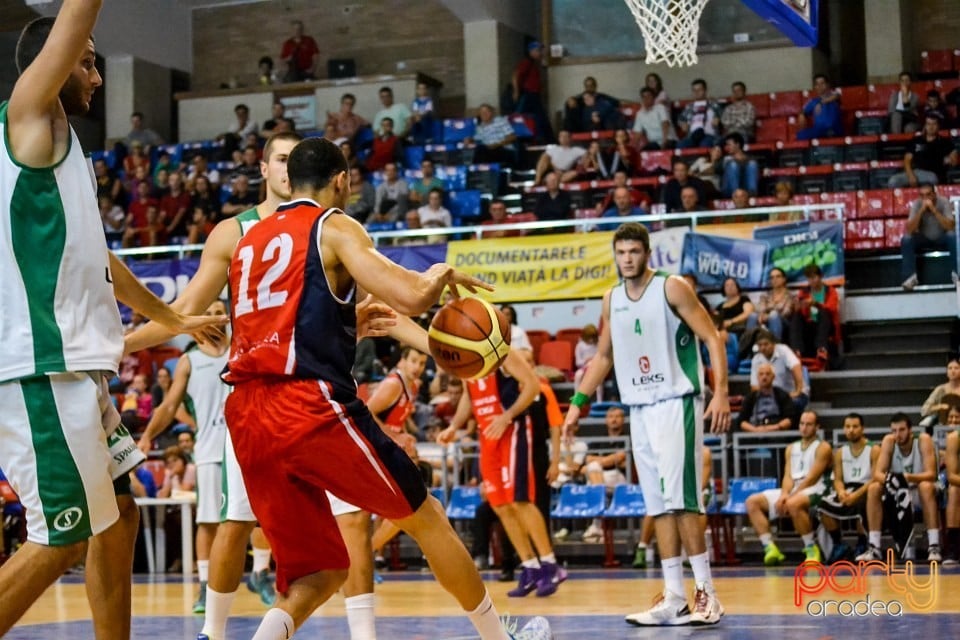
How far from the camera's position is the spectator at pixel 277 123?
22.8 m

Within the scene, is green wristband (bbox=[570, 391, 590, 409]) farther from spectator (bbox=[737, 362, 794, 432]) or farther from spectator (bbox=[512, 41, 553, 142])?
spectator (bbox=[512, 41, 553, 142])

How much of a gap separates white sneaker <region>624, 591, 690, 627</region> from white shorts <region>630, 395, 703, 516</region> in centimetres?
51

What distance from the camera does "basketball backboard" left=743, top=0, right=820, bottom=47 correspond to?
1009 cm

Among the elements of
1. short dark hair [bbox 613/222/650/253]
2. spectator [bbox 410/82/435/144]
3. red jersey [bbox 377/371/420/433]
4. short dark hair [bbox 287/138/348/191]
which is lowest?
red jersey [bbox 377/371/420/433]

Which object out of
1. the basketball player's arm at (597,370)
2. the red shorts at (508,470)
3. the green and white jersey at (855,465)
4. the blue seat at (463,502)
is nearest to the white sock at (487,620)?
the basketball player's arm at (597,370)

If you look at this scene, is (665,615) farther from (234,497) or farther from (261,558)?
(261,558)

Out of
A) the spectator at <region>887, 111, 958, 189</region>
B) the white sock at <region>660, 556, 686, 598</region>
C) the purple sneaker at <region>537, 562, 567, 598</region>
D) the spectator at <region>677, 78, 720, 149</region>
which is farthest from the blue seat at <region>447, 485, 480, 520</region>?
the spectator at <region>677, 78, 720, 149</region>

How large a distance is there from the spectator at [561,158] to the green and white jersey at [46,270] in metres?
16.1

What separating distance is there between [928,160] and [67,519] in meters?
16.0

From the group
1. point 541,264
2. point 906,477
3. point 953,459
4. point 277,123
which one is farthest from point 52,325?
point 277,123

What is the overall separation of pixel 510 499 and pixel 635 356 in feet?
9.34

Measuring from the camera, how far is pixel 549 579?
9.98 metres

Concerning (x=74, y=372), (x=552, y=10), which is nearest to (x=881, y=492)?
(x=74, y=372)

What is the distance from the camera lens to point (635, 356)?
7996mm
